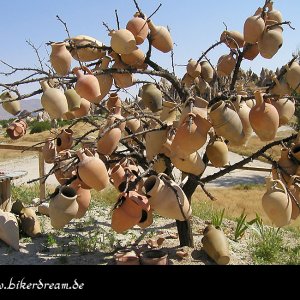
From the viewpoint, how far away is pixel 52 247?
383cm

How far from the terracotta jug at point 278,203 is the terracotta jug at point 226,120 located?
0.27 metres

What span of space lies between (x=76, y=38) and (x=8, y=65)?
0.44m

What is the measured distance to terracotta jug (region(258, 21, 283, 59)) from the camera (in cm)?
236

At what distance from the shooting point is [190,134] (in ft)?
5.51

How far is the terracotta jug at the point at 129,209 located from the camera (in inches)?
72.9

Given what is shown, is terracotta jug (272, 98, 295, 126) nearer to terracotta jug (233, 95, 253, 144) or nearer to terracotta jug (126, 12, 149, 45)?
terracotta jug (233, 95, 253, 144)

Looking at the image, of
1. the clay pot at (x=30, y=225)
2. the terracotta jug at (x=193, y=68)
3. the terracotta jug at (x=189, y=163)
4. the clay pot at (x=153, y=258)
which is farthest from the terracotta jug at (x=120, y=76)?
the clay pot at (x=30, y=225)

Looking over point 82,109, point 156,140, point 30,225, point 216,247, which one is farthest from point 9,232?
point 156,140

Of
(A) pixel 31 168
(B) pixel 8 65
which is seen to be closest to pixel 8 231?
(B) pixel 8 65

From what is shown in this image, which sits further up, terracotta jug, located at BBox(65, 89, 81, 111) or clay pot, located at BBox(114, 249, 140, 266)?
terracotta jug, located at BBox(65, 89, 81, 111)

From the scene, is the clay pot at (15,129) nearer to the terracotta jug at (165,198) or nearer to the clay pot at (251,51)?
the terracotta jug at (165,198)

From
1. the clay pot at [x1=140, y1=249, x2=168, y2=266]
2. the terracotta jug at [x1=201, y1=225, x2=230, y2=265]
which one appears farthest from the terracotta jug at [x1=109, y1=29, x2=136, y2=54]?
the terracotta jug at [x1=201, y1=225, x2=230, y2=265]

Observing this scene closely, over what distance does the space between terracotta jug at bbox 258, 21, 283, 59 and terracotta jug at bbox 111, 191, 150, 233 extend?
113cm
